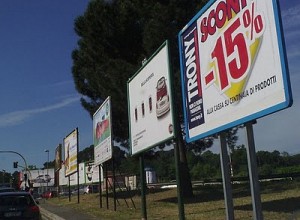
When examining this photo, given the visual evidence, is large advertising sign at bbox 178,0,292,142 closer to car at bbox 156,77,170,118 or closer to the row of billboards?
the row of billboards

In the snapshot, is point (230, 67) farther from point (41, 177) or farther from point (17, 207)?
point (41, 177)

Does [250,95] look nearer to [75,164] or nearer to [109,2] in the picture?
[109,2]

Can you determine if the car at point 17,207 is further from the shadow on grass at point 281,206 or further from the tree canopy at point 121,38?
the tree canopy at point 121,38

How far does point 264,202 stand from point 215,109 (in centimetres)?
1061

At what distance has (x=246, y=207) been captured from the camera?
16.6 metres

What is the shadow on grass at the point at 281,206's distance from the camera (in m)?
15.0

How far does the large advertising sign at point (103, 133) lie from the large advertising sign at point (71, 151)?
7.84 meters

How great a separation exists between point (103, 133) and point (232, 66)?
1566 cm

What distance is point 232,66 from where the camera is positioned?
24.7 feet

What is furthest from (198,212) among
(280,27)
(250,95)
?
(280,27)

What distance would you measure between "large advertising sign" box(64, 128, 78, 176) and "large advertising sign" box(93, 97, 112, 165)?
784 centimetres

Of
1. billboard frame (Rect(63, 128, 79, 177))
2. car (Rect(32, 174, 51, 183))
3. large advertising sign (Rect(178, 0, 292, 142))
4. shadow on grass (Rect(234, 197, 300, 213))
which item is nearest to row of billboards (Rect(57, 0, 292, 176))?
large advertising sign (Rect(178, 0, 292, 142))

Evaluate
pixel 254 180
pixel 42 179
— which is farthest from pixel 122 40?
pixel 42 179

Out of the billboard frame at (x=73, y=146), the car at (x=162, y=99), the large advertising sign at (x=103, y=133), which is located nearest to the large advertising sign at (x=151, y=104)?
the car at (x=162, y=99)
